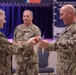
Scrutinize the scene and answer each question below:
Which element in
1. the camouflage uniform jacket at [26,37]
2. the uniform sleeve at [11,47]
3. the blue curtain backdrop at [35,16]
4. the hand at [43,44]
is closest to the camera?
the uniform sleeve at [11,47]

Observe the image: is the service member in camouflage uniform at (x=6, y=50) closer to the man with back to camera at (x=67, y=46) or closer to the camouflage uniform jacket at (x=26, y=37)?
the man with back to camera at (x=67, y=46)

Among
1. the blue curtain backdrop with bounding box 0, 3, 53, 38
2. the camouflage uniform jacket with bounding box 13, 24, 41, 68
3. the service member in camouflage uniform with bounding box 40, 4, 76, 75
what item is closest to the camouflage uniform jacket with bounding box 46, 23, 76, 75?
the service member in camouflage uniform with bounding box 40, 4, 76, 75

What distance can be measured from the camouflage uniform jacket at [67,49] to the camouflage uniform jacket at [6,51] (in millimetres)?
399

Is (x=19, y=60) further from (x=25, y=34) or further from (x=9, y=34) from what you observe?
(x=9, y=34)

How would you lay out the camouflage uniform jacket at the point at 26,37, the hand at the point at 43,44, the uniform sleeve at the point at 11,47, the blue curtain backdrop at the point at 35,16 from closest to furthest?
the uniform sleeve at the point at 11,47, the hand at the point at 43,44, the camouflage uniform jacket at the point at 26,37, the blue curtain backdrop at the point at 35,16

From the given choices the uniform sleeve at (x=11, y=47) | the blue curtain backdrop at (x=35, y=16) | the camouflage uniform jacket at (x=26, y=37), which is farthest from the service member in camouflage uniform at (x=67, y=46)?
the blue curtain backdrop at (x=35, y=16)

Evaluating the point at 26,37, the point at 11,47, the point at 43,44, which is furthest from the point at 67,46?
the point at 26,37

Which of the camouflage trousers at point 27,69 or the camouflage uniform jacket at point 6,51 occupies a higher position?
the camouflage uniform jacket at point 6,51

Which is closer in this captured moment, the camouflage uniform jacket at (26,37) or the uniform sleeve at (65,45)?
the uniform sleeve at (65,45)

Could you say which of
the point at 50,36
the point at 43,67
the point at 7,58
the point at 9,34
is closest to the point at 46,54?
the point at 43,67

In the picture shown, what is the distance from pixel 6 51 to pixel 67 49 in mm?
776

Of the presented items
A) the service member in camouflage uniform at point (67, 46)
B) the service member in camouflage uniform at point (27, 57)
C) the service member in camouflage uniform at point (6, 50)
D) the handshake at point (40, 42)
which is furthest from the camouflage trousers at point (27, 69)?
the handshake at point (40, 42)

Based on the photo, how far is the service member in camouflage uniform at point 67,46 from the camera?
10.5 ft

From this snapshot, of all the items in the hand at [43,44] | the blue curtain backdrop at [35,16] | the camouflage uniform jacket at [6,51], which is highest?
the blue curtain backdrop at [35,16]
